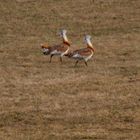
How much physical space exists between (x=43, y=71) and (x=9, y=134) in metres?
5.57

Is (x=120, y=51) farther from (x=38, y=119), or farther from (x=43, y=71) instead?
(x=38, y=119)

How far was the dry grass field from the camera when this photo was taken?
12563 millimetres

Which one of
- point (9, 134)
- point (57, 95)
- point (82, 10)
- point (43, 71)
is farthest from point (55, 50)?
point (82, 10)

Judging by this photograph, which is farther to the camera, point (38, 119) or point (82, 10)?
point (82, 10)

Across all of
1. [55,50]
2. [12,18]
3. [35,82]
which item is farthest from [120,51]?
[12,18]

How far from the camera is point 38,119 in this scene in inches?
512

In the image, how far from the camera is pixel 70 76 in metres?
16.8

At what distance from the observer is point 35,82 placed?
1616 centimetres

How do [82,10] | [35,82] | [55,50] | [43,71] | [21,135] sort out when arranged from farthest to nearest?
[82,10]
[55,50]
[43,71]
[35,82]
[21,135]

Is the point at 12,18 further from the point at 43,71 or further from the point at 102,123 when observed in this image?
the point at 102,123

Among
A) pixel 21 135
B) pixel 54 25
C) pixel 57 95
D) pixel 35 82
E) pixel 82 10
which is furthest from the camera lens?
pixel 82 10

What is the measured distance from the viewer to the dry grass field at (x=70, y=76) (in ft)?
41.2

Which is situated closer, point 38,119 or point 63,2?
point 38,119

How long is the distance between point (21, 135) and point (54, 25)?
46.2ft
